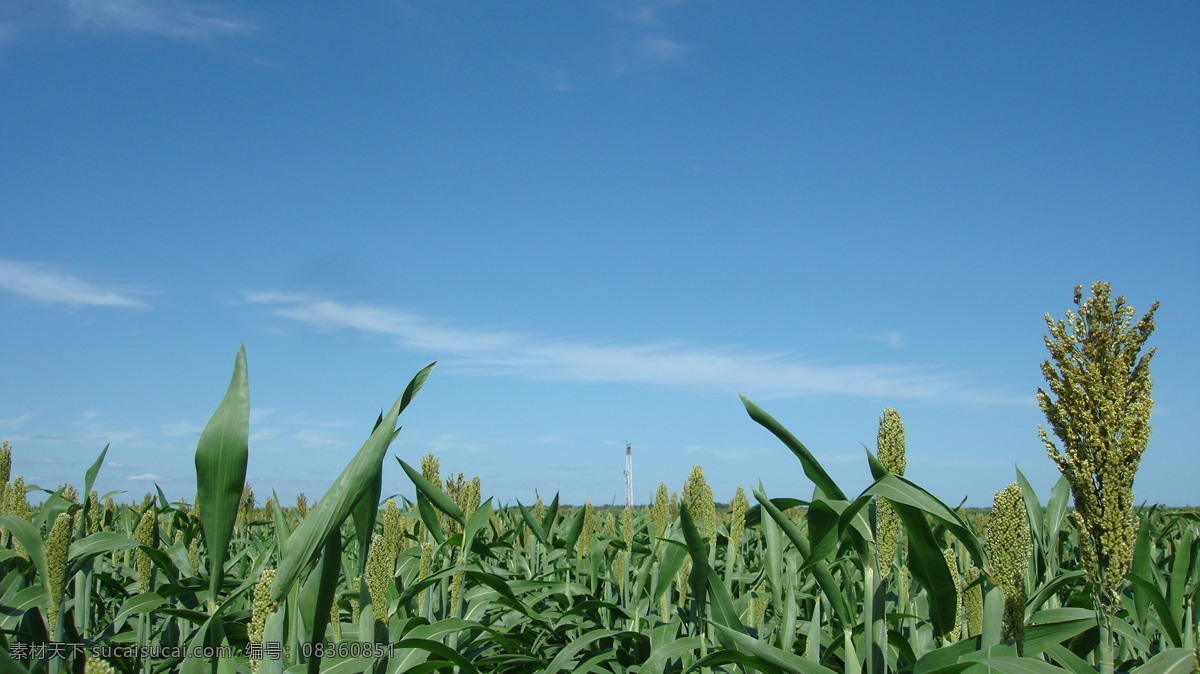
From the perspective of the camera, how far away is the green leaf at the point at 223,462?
4.42 ft

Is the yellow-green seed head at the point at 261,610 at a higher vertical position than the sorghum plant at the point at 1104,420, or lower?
lower

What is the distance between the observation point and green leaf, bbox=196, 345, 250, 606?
1.35 meters

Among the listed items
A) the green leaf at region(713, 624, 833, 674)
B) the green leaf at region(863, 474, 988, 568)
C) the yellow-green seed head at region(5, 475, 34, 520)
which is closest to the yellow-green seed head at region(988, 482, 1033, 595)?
the green leaf at region(863, 474, 988, 568)

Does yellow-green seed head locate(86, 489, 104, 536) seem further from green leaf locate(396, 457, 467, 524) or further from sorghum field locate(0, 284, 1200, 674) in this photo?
green leaf locate(396, 457, 467, 524)

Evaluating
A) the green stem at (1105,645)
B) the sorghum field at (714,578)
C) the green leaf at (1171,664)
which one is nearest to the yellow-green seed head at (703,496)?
the sorghum field at (714,578)

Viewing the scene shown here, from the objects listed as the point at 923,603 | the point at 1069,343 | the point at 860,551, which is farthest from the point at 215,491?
the point at 923,603

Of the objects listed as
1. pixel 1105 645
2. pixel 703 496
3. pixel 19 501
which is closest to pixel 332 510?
pixel 1105 645

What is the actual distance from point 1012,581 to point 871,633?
0.35 meters

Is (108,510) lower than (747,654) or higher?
higher

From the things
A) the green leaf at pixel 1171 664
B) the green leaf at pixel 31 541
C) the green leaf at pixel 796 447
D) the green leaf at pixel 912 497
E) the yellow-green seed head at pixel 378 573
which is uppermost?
the green leaf at pixel 796 447

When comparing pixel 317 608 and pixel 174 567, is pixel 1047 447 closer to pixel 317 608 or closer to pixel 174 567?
pixel 317 608

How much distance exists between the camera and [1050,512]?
322cm

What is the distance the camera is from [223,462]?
53.3 inches

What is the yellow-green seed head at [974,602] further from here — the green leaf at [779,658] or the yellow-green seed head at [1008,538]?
the green leaf at [779,658]
